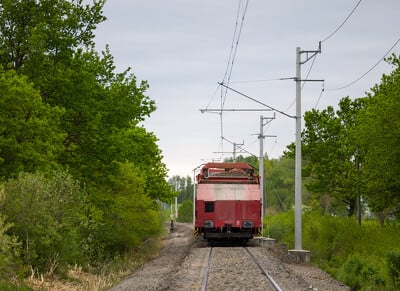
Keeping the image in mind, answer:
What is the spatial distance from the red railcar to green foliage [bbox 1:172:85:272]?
10.5m

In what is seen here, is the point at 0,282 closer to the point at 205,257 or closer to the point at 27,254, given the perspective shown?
the point at 27,254

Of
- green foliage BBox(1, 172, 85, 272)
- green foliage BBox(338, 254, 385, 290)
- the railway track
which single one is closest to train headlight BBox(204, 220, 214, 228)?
the railway track

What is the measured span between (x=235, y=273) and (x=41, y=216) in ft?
20.1

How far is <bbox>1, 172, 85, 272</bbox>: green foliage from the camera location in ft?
59.2

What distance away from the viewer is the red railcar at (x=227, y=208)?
29.8 metres

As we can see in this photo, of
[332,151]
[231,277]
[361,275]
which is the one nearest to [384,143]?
[361,275]

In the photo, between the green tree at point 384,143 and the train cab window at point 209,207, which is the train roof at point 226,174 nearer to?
the train cab window at point 209,207

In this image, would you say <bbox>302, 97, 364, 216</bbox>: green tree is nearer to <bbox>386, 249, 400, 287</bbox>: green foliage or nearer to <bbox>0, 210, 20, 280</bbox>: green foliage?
<bbox>386, 249, 400, 287</bbox>: green foliage

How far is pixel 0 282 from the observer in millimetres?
14664

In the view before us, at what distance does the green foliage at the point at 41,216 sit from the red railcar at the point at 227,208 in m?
10.5

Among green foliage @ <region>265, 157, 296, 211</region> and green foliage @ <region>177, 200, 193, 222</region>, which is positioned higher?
green foliage @ <region>265, 157, 296, 211</region>

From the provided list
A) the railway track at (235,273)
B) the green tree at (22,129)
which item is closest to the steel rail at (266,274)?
the railway track at (235,273)

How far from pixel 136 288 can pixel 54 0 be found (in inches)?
658

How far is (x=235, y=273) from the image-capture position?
18188 millimetres
